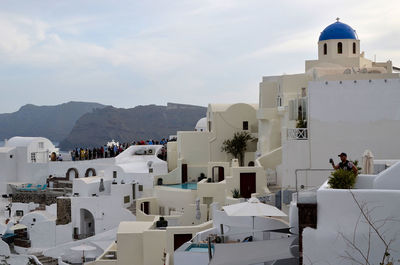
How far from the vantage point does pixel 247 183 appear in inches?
1089

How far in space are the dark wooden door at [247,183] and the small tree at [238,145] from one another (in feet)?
37.4

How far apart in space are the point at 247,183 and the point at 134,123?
12021 cm

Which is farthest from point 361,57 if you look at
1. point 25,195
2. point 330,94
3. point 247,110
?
point 25,195

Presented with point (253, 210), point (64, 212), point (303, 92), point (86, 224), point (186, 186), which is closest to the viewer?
point (253, 210)

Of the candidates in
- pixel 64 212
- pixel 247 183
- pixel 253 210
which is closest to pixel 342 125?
pixel 247 183

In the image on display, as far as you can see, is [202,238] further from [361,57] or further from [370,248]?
[361,57]

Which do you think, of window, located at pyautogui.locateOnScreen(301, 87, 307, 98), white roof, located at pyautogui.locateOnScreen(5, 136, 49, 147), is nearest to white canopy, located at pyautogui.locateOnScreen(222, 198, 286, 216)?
window, located at pyautogui.locateOnScreen(301, 87, 307, 98)

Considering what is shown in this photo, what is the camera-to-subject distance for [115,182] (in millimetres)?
38469

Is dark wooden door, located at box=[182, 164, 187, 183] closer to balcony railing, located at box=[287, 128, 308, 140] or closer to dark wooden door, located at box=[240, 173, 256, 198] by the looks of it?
dark wooden door, located at box=[240, 173, 256, 198]

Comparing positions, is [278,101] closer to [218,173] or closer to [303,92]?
[303,92]

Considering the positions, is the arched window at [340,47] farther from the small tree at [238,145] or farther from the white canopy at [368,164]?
the white canopy at [368,164]

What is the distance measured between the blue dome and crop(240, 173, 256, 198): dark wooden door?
40.0 feet

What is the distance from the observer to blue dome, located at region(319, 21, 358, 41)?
34.6 m

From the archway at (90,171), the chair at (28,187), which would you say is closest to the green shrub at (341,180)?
the archway at (90,171)
